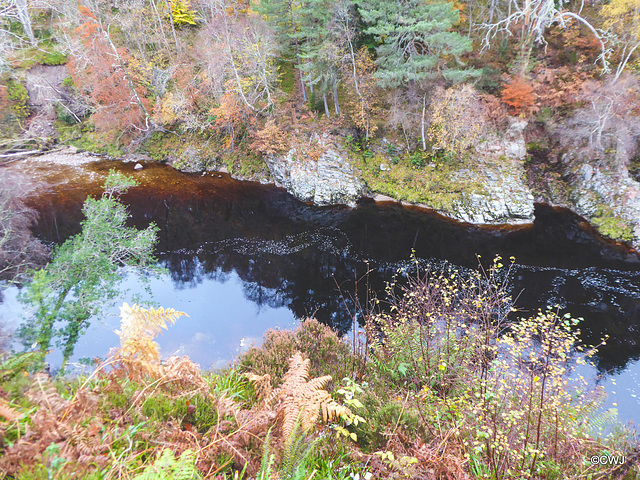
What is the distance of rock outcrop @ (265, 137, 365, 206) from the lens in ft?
61.9

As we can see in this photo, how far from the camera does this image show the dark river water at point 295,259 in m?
10.0

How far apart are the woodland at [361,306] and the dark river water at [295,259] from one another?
1.11m

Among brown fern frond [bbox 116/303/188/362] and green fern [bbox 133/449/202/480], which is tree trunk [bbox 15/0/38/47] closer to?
brown fern frond [bbox 116/303/188/362]

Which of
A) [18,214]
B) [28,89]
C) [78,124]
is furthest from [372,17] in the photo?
[28,89]

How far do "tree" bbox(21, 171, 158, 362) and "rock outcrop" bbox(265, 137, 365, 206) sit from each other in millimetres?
10916

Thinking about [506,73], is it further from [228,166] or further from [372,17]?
[228,166]

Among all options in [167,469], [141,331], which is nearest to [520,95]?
[141,331]

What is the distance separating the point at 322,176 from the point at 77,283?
1365 cm

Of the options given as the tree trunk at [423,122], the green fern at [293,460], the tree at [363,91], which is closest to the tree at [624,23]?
the tree trunk at [423,122]

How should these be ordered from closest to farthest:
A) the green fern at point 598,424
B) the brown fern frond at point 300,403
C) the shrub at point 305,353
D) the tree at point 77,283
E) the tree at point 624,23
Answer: the brown fern frond at point 300,403 → the green fern at point 598,424 → the shrub at point 305,353 → the tree at point 77,283 → the tree at point 624,23

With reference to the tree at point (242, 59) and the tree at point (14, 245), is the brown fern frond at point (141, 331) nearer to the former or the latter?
the tree at point (14, 245)

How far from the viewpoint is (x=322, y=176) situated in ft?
62.9

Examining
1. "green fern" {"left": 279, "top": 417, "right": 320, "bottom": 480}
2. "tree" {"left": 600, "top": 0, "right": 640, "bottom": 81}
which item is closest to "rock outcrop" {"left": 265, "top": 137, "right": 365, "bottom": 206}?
"tree" {"left": 600, "top": 0, "right": 640, "bottom": 81}

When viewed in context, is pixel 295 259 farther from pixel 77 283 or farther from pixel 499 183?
pixel 499 183
